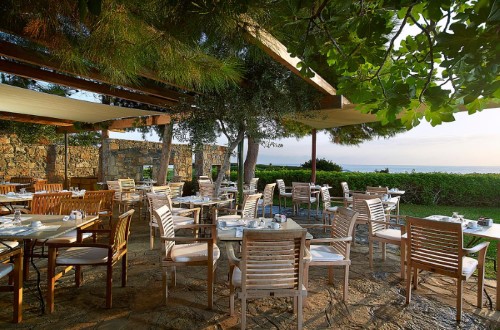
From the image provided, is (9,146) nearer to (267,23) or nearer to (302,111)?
(302,111)

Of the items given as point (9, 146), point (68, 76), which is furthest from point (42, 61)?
point (9, 146)

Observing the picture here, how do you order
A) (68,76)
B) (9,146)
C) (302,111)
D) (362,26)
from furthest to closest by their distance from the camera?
(9,146) < (302,111) < (68,76) < (362,26)

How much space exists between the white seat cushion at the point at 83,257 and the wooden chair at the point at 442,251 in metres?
2.98

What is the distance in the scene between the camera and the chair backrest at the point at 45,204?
436cm

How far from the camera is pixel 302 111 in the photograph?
5914 mm

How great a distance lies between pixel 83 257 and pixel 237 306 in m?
1.55

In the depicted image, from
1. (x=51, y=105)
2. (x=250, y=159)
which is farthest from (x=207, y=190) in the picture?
(x=51, y=105)

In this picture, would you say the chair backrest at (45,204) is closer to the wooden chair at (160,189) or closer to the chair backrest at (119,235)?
the chair backrest at (119,235)

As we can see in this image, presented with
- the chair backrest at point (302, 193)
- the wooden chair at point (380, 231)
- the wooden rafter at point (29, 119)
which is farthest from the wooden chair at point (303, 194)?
the wooden rafter at point (29, 119)

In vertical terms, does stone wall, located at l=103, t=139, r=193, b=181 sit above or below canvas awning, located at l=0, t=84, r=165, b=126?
below

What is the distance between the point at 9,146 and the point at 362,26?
10.9 metres

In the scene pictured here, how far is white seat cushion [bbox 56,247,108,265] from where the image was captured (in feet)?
9.45

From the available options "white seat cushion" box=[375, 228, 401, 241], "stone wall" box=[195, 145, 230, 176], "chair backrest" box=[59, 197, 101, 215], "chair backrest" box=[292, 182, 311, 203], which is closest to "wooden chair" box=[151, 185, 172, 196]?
"chair backrest" box=[59, 197, 101, 215]

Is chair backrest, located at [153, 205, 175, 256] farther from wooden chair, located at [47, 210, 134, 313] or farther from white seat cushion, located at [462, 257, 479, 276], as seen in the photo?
white seat cushion, located at [462, 257, 479, 276]
